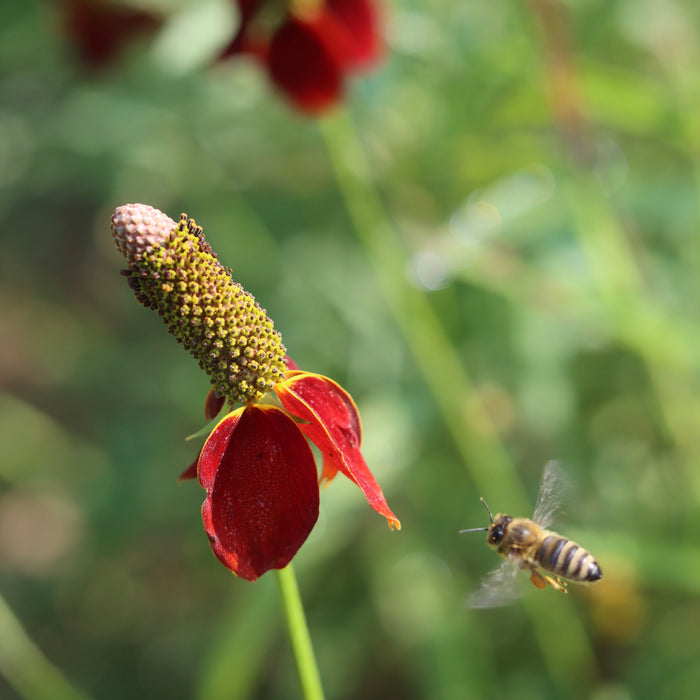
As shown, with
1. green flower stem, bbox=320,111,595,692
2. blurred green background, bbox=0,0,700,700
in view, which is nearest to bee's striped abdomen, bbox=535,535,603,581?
blurred green background, bbox=0,0,700,700

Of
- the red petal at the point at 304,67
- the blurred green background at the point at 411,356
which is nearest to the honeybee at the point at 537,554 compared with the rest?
the blurred green background at the point at 411,356

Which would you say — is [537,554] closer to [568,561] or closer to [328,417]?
[568,561]

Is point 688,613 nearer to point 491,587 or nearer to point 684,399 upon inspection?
point 684,399

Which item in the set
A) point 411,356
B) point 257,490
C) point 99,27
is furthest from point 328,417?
point 99,27

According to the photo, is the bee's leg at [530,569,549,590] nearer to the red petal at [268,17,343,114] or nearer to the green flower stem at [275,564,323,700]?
the green flower stem at [275,564,323,700]

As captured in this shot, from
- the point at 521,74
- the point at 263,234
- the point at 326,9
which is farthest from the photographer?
the point at 263,234

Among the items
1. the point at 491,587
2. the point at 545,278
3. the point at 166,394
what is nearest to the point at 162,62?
the point at 166,394
